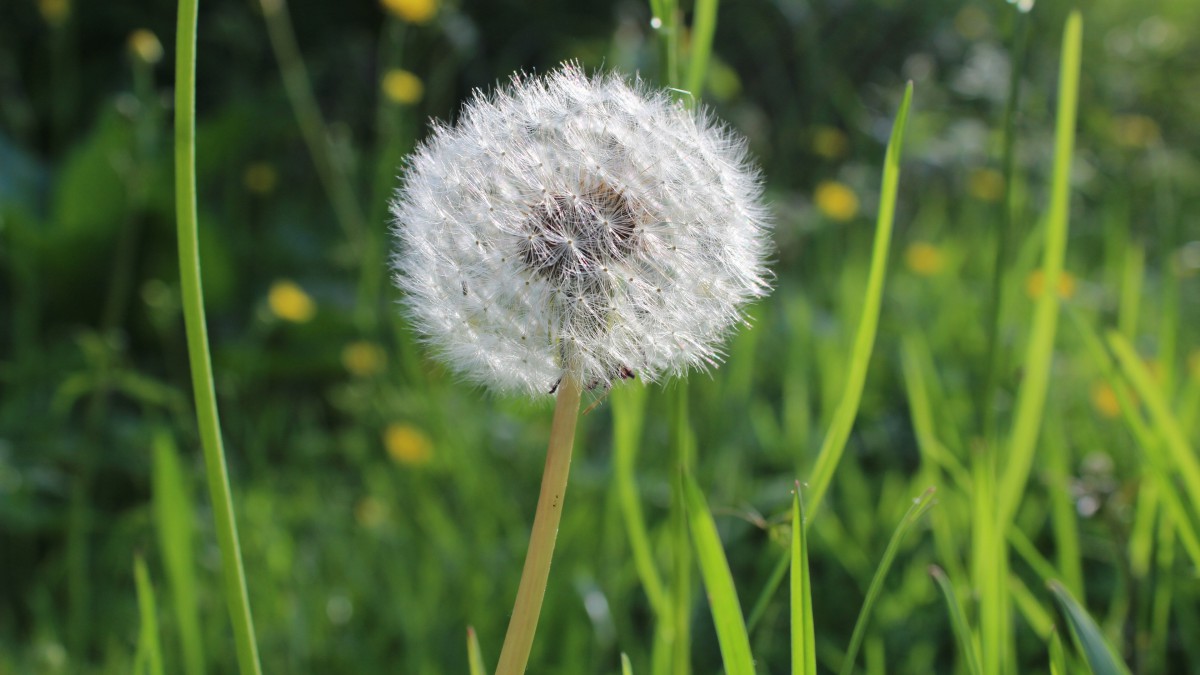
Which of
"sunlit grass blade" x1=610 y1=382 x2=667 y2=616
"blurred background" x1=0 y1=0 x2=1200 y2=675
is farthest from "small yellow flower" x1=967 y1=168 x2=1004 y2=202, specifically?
"sunlit grass blade" x1=610 y1=382 x2=667 y2=616

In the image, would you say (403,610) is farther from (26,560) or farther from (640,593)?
(26,560)

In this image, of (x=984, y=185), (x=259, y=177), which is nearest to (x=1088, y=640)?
(x=259, y=177)

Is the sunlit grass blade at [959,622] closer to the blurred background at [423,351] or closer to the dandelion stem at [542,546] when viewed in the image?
the blurred background at [423,351]

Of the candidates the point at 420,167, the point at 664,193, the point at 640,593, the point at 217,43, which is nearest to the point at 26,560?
the point at 640,593

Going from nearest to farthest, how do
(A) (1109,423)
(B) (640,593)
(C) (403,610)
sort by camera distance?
1. (C) (403,610)
2. (B) (640,593)
3. (A) (1109,423)

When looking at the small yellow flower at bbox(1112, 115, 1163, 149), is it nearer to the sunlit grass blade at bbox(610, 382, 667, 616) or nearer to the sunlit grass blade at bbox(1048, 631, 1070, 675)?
the sunlit grass blade at bbox(610, 382, 667, 616)
